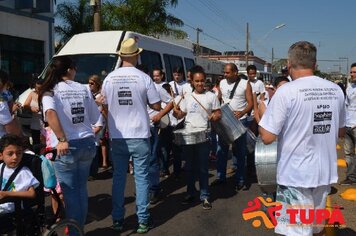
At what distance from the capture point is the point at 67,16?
23.3 m

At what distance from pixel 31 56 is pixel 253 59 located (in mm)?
70724

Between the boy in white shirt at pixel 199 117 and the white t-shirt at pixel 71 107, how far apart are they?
67.8 inches

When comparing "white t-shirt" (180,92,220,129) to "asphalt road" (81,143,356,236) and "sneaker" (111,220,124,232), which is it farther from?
"sneaker" (111,220,124,232)

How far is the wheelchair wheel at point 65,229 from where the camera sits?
12.0ft

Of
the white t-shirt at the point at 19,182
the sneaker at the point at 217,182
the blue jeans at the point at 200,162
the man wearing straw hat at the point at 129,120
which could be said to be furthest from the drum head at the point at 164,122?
the white t-shirt at the point at 19,182

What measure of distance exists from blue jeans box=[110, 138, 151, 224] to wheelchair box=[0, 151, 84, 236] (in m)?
1.03

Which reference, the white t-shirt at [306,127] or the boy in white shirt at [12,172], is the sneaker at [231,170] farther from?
the white t-shirt at [306,127]

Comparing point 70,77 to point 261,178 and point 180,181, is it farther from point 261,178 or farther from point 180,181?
point 180,181

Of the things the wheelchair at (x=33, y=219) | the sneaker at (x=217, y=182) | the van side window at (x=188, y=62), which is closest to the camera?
the wheelchair at (x=33, y=219)

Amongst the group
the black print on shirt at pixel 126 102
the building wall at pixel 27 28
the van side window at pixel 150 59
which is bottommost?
the black print on shirt at pixel 126 102

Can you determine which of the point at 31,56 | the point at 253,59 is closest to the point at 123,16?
the point at 31,56

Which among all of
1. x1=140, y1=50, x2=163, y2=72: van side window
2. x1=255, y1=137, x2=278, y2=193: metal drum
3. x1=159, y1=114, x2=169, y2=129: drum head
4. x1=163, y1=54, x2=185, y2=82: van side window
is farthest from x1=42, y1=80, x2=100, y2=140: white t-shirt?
x1=163, y1=54, x2=185, y2=82: van side window

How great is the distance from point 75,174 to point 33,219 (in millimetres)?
624

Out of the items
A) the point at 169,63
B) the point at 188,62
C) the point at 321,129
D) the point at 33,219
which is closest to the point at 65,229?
the point at 33,219
